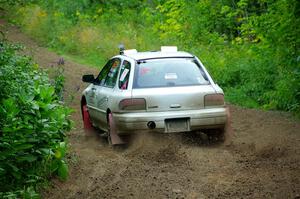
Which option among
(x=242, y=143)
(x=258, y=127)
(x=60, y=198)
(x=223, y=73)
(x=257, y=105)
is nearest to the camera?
(x=60, y=198)

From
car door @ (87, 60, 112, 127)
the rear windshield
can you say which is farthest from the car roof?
car door @ (87, 60, 112, 127)

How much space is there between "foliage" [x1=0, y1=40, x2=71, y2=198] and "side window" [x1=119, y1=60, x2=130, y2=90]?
1.94 meters

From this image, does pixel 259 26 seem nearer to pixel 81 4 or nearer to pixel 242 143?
pixel 242 143

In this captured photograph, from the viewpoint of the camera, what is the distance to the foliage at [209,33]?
14516 mm

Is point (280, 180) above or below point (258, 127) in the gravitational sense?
above

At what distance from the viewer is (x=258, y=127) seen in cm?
1251

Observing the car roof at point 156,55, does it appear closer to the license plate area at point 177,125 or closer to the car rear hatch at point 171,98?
the car rear hatch at point 171,98

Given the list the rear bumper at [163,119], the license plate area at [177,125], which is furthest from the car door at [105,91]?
the license plate area at [177,125]

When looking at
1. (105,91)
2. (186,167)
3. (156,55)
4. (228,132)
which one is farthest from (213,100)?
(105,91)

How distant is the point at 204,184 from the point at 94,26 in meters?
21.8

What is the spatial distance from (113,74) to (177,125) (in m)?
1.91

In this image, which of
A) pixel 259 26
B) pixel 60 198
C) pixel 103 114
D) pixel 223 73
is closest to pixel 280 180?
pixel 60 198

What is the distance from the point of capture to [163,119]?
9.95m

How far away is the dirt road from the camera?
7562 millimetres
